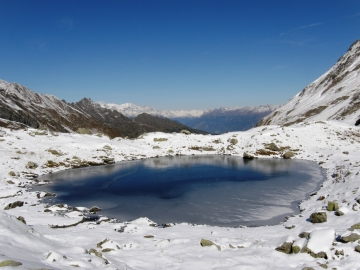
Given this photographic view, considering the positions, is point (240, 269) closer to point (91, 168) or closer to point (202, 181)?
point (202, 181)

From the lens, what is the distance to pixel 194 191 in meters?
31.5

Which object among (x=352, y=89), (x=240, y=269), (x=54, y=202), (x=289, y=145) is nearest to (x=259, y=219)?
(x=240, y=269)

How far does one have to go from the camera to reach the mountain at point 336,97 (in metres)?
90.2

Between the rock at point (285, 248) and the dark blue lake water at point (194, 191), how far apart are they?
6.06m

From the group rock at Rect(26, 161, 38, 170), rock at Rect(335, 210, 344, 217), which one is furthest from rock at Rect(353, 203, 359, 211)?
rock at Rect(26, 161, 38, 170)

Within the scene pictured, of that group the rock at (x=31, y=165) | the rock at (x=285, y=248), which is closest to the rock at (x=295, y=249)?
the rock at (x=285, y=248)

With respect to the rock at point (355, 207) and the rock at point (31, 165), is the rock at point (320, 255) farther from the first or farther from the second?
the rock at point (31, 165)

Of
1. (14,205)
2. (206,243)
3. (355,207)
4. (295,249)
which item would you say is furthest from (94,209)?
(355,207)

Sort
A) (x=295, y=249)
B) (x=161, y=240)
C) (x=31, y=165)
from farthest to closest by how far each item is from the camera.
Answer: (x=31, y=165) < (x=161, y=240) < (x=295, y=249)

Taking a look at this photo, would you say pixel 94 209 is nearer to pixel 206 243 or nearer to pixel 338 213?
pixel 206 243

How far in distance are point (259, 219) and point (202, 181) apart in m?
15.9

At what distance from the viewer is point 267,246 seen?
1527 cm

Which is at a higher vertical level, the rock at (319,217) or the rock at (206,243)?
the rock at (319,217)

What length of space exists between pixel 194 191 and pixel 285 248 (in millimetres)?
17609
